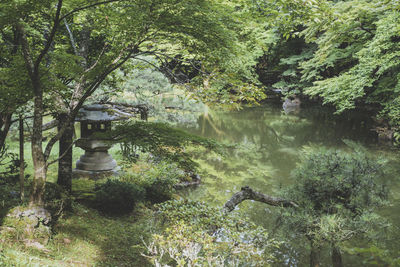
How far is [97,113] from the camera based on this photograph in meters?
5.87

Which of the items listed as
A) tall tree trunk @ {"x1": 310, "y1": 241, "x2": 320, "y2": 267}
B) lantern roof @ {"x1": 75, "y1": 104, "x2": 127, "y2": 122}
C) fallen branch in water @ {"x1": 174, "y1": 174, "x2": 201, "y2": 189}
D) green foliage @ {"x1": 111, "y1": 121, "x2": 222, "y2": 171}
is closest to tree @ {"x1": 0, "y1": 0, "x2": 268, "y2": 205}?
green foliage @ {"x1": 111, "y1": 121, "x2": 222, "y2": 171}

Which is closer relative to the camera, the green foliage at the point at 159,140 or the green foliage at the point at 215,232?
the green foliage at the point at 215,232

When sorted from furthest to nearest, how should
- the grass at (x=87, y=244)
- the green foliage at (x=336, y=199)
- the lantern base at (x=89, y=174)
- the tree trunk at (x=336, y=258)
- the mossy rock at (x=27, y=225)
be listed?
the lantern base at (x=89, y=174) < the tree trunk at (x=336, y=258) < the green foliage at (x=336, y=199) < the mossy rock at (x=27, y=225) < the grass at (x=87, y=244)

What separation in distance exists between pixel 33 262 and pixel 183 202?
6.31 feet

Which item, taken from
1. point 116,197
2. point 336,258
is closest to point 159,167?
point 116,197

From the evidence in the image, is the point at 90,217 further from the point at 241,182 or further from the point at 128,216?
the point at 241,182

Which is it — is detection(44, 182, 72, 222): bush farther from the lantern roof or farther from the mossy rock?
the lantern roof

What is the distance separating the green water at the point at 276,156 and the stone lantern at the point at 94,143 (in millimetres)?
2252

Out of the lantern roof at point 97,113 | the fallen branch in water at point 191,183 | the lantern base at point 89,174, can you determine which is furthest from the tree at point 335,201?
the lantern base at point 89,174

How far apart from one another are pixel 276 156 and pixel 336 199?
6738mm

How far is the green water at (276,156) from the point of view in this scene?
197 inches

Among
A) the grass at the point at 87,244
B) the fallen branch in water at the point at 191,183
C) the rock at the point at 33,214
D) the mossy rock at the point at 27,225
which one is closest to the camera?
the grass at the point at 87,244

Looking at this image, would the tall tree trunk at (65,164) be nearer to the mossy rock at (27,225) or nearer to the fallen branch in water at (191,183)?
the mossy rock at (27,225)

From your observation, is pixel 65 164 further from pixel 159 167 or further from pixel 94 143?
pixel 159 167
